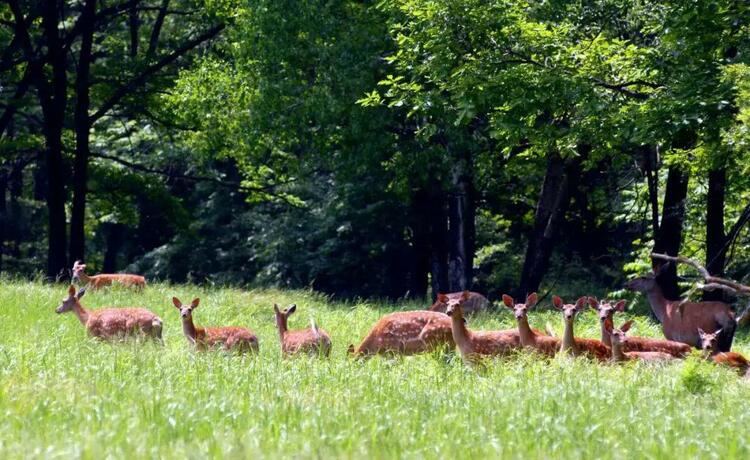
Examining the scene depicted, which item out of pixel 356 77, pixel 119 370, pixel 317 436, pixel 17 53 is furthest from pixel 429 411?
pixel 17 53

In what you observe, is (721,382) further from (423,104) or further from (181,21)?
(181,21)

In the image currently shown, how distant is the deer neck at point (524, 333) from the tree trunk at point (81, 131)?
1837cm

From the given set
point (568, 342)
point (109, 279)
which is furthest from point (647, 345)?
point (109, 279)

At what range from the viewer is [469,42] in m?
19.1

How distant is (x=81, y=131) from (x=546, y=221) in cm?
1123

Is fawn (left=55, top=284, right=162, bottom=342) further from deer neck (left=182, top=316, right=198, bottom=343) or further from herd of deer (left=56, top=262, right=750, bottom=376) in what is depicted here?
deer neck (left=182, top=316, right=198, bottom=343)

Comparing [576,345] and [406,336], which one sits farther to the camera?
[406,336]

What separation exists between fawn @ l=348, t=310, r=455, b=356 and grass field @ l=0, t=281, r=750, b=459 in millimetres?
496

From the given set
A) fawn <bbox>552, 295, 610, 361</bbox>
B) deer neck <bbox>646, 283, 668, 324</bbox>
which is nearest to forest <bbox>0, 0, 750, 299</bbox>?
deer neck <bbox>646, 283, 668, 324</bbox>

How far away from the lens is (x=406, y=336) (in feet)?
45.4

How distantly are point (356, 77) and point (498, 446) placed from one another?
59.9 ft

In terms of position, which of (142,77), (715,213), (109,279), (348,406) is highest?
(142,77)

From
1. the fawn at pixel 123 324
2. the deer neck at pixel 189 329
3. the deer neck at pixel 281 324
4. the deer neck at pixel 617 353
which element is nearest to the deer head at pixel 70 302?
the fawn at pixel 123 324

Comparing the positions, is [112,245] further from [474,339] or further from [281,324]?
[474,339]
